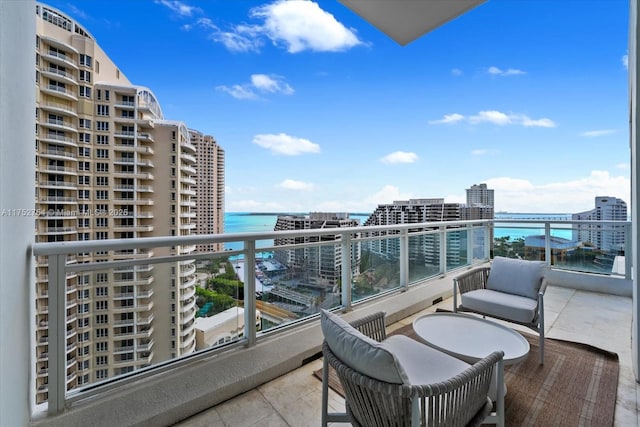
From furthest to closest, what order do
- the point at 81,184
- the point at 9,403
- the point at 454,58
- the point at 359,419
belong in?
the point at 454,58 → the point at 81,184 → the point at 359,419 → the point at 9,403

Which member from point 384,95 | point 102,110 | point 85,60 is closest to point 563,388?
point 85,60

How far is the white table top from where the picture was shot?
2072 mm

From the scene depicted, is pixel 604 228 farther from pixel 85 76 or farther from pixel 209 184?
pixel 85 76

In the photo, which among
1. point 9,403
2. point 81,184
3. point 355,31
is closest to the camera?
point 9,403

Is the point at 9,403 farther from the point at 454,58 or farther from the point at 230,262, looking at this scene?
the point at 454,58

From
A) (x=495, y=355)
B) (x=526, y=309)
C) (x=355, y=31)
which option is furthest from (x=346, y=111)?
(x=495, y=355)

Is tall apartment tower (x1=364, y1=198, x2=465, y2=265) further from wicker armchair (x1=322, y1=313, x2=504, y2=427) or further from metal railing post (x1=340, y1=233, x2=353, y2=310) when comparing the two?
wicker armchair (x1=322, y1=313, x2=504, y2=427)

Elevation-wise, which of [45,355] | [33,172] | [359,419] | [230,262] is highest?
[33,172]

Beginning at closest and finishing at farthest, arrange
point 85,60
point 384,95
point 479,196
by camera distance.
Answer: point 85,60 < point 479,196 < point 384,95

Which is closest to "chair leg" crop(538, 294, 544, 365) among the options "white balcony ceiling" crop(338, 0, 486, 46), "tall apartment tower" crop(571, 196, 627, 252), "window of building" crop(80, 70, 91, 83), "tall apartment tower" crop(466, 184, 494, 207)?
"white balcony ceiling" crop(338, 0, 486, 46)

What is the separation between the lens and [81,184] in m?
5.14

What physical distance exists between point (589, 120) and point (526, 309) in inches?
350

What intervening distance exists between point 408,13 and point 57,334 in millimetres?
4080

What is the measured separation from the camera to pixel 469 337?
2361 millimetres
